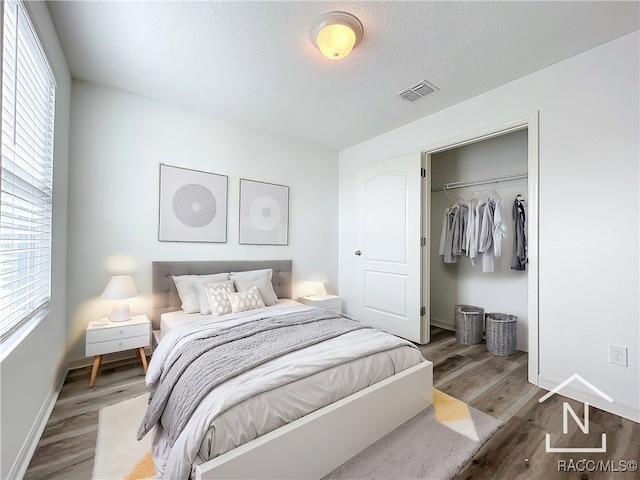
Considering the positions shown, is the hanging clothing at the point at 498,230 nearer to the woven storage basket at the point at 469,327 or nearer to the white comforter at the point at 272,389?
the woven storage basket at the point at 469,327

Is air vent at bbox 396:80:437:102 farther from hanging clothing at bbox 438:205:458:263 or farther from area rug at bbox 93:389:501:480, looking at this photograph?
area rug at bbox 93:389:501:480

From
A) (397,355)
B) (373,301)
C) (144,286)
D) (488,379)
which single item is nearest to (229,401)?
(397,355)

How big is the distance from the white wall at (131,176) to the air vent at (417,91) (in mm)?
1697

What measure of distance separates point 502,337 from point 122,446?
129 inches

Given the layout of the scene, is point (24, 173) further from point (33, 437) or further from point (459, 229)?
point (459, 229)

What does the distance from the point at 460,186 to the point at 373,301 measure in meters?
1.87

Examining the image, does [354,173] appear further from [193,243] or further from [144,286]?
[144,286]

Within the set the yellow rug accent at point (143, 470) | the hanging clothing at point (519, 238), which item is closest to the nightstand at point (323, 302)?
the hanging clothing at point (519, 238)

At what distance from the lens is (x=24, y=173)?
1529 mm

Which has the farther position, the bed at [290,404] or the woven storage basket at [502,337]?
the woven storage basket at [502,337]

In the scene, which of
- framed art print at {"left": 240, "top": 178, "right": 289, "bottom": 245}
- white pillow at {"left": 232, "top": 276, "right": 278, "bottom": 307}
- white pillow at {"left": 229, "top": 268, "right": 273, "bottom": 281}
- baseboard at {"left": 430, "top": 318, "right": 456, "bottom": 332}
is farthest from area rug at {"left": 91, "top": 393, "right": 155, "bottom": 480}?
baseboard at {"left": 430, "top": 318, "right": 456, "bottom": 332}

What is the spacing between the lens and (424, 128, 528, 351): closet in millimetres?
3217

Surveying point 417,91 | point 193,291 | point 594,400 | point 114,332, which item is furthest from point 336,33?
point 594,400

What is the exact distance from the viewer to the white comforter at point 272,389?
1.15 metres
